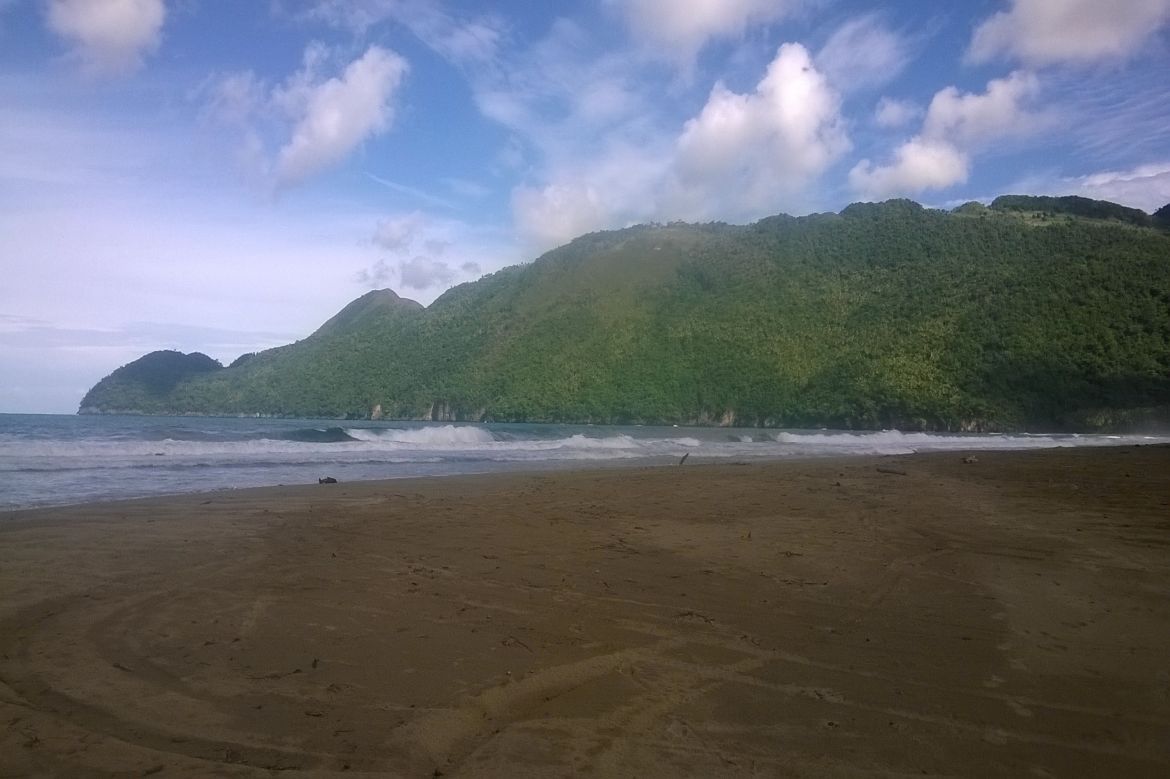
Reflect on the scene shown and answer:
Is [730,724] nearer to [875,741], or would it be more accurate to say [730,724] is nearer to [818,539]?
[875,741]

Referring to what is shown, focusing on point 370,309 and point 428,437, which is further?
point 370,309

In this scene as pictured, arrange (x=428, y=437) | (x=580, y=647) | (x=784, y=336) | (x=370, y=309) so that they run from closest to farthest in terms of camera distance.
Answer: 1. (x=580, y=647)
2. (x=428, y=437)
3. (x=784, y=336)
4. (x=370, y=309)

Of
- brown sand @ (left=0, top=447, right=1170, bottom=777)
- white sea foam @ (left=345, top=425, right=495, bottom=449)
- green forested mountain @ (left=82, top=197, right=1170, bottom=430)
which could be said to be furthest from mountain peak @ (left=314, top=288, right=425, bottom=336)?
brown sand @ (left=0, top=447, right=1170, bottom=777)

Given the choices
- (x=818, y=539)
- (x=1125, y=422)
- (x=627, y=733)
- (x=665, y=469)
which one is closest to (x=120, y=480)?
(x=665, y=469)

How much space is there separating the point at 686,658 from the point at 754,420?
233 feet

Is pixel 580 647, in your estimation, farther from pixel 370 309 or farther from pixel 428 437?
pixel 370 309

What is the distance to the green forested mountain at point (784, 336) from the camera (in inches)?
2223

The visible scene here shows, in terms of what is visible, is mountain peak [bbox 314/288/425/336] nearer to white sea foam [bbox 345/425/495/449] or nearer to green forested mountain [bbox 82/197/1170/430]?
green forested mountain [bbox 82/197/1170/430]

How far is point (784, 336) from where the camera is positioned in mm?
77375

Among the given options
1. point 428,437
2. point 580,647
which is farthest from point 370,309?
point 580,647

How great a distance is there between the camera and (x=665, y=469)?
18703 mm

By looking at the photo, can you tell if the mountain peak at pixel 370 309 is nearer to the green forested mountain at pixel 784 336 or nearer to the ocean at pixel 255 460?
the green forested mountain at pixel 784 336

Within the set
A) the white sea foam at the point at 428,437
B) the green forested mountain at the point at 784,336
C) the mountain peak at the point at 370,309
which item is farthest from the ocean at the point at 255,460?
the mountain peak at the point at 370,309

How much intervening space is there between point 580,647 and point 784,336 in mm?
76319
